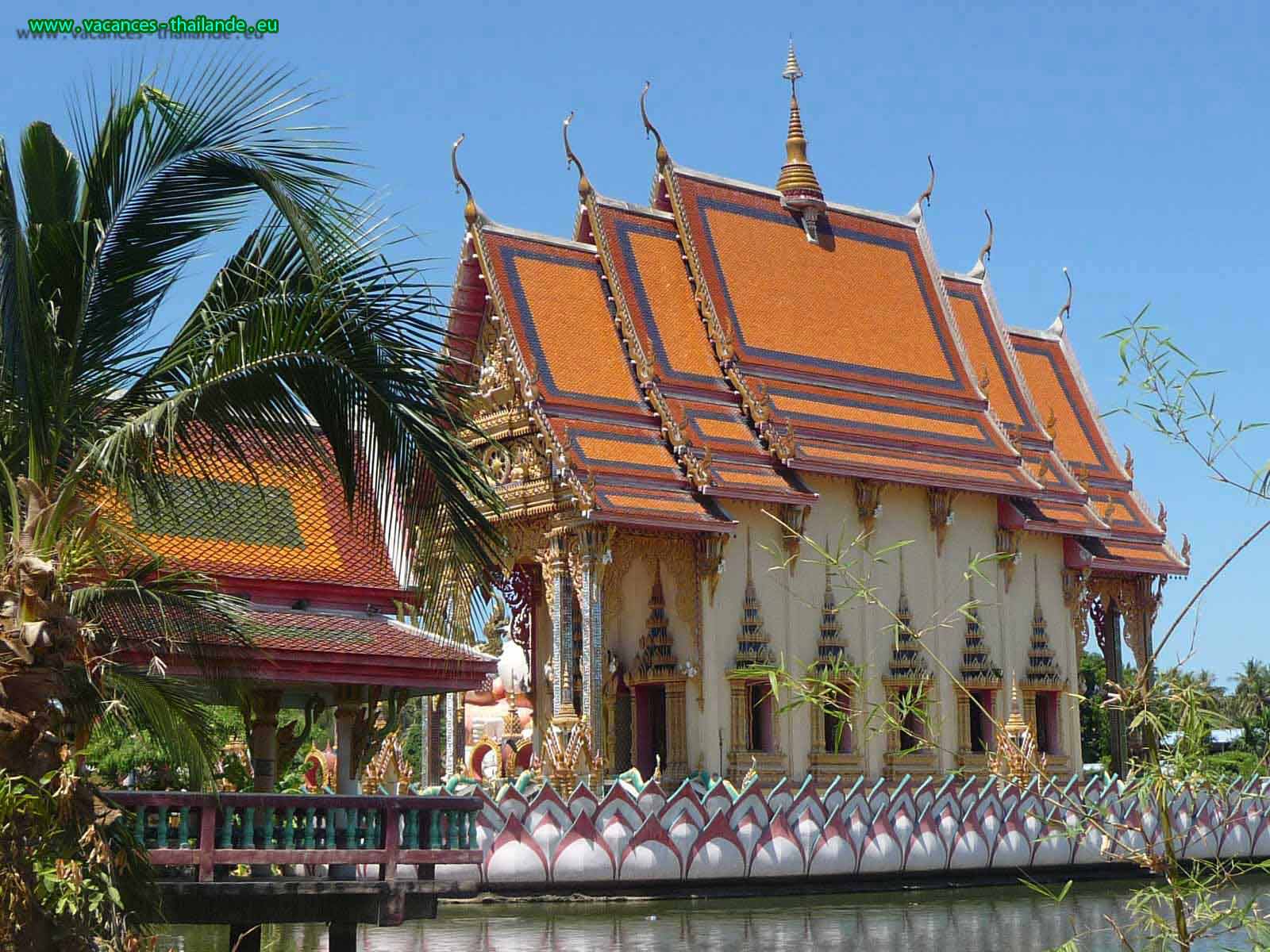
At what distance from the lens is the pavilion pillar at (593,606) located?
22266mm

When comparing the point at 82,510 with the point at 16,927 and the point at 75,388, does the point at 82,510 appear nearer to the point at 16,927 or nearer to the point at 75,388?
the point at 75,388

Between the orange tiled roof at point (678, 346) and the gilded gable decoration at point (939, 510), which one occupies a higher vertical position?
the orange tiled roof at point (678, 346)

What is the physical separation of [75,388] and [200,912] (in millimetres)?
3253

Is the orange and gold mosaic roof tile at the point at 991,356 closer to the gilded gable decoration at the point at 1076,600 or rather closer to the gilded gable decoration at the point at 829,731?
the gilded gable decoration at the point at 1076,600

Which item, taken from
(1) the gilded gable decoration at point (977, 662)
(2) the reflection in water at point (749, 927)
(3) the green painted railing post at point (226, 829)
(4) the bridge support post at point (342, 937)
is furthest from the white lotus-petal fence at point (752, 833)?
(3) the green painted railing post at point (226, 829)

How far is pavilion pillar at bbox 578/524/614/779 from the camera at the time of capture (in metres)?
22.3

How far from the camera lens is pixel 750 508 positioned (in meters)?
23.9

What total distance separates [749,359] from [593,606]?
176 inches

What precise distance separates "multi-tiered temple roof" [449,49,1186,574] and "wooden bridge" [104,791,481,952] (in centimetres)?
1075

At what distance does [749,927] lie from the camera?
17.3 meters

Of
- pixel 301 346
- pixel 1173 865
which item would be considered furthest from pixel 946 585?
pixel 1173 865

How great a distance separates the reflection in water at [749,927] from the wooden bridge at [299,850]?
A: 12.6ft

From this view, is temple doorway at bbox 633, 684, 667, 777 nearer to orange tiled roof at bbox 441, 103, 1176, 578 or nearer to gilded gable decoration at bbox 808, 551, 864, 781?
gilded gable decoration at bbox 808, 551, 864, 781

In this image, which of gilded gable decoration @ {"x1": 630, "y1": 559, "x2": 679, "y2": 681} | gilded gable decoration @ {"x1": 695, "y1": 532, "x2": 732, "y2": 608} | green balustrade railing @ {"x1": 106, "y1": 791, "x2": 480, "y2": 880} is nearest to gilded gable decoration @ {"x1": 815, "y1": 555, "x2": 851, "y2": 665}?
gilded gable decoration @ {"x1": 695, "y1": 532, "x2": 732, "y2": 608}
